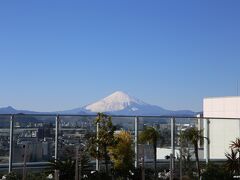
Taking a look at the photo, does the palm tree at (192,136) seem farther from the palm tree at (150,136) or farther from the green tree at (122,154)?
the green tree at (122,154)

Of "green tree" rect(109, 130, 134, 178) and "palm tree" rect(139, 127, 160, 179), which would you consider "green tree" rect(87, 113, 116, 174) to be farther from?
"palm tree" rect(139, 127, 160, 179)

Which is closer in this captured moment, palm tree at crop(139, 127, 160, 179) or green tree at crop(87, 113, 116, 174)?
green tree at crop(87, 113, 116, 174)

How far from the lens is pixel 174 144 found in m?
20.8

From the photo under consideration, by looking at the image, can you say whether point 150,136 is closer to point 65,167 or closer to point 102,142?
point 102,142

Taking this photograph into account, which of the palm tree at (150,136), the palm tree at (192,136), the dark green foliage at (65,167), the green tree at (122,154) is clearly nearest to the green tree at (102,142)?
the green tree at (122,154)

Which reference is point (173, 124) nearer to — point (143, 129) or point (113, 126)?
point (143, 129)

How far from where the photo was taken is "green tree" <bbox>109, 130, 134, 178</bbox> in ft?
→ 58.9

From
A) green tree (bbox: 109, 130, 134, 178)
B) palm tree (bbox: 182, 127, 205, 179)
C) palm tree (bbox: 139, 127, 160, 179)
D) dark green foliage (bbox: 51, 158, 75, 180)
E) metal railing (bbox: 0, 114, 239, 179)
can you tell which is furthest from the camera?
palm tree (bbox: 182, 127, 205, 179)

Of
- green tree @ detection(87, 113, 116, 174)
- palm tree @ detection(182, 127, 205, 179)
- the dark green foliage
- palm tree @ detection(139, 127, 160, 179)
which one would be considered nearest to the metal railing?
palm tree @ detection(139, 127, 160, 179)

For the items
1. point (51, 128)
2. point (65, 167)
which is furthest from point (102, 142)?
point (65, 167)

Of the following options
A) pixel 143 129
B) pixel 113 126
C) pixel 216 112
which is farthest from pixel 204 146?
pixel 216 112

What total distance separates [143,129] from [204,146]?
3.87 meters

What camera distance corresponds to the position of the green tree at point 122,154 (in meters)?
18.0

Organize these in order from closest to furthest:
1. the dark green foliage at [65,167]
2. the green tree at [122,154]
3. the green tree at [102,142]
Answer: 1. the dark green foliage at [65,167]
2. the green tree at [122,154]
3. the green tree at [102,142]
